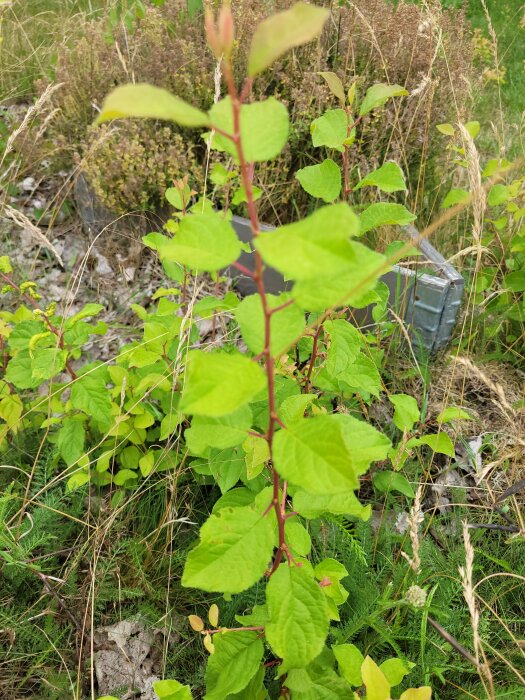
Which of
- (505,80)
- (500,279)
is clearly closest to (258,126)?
(500,279)

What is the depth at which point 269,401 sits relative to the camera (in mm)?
729

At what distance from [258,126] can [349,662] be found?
920 millimetres

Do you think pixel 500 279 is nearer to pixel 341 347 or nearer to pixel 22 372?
pixel 341 347

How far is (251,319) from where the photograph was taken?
73 centimetres

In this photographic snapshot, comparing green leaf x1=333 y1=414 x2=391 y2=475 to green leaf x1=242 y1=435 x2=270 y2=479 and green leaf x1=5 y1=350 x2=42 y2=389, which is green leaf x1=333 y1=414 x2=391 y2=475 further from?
green leaf x1=5 y1=350 x2=42 y2=389

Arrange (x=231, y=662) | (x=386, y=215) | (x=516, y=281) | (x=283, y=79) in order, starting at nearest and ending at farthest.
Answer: (x=231, y=662) → (x=386, y=215) → (x=516, y=281) → (x=283, y=79)

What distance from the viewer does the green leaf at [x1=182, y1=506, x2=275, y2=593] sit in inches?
28.3

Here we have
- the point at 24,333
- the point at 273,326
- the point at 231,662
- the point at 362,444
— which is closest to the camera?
the point at 273,326

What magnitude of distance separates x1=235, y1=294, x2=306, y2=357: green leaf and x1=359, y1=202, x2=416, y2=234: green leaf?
521 millimetres

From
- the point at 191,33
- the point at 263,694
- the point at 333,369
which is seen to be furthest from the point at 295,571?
the point at 191,33

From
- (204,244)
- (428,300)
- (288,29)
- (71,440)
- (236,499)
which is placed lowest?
(428,300)

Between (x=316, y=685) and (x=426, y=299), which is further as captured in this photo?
(x=426, y=299)

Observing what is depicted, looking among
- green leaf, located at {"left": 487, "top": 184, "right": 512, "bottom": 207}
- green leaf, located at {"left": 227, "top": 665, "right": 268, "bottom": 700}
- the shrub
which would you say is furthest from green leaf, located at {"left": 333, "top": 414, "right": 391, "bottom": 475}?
the shrub

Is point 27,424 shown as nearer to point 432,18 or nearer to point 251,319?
point 251,319
